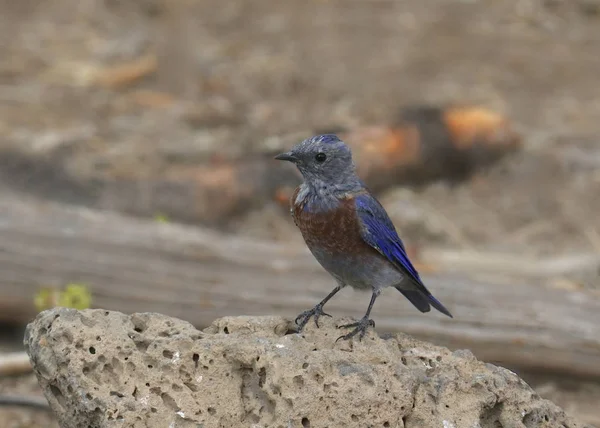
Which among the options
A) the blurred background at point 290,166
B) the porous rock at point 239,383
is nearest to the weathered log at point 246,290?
the blurred background at point 290,166

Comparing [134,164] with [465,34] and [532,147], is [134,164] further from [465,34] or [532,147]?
[465,34]

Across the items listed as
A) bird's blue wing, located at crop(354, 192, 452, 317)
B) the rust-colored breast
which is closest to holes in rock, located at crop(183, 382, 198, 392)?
the rust-colored breast

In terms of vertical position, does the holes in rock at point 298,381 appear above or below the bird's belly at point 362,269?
below

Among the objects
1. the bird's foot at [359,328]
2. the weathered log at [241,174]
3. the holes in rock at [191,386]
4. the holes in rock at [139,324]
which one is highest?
the weathered log at [241,174]

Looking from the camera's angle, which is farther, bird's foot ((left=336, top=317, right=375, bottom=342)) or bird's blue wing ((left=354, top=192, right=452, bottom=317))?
bird's blue wing ((left=354, top=192, right=452, bottom=317))

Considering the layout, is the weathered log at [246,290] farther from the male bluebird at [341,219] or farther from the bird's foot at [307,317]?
the bird's foot at [307,317]

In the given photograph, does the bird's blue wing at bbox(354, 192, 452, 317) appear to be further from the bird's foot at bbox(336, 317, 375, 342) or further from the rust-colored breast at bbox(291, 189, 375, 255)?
the bird's foot at bbox(336, 317, 375, 342)
